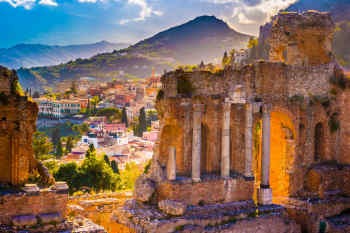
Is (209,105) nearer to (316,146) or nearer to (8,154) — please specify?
(316,146)

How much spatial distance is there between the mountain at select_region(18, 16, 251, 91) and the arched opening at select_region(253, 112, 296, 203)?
123m

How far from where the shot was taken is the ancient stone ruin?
16.4 meters

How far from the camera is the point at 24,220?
12.6m

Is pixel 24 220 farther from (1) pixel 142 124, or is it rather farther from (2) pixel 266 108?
(1) pixel 142 124

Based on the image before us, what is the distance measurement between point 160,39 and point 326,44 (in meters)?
157

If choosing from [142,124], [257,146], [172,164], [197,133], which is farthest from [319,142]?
[142,124]

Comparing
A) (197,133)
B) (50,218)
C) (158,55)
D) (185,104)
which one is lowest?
(50,218)

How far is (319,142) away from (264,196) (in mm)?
5217

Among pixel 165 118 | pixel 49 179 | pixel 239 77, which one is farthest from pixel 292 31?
pixel 49 179

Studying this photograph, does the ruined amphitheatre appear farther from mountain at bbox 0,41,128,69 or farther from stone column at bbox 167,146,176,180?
mountain at bbox 0,41,128,69

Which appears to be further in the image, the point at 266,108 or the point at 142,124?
the point at 142,124

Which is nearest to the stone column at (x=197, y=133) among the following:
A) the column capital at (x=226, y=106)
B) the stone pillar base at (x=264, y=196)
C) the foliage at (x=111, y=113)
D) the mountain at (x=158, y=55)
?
the column capital at (x=226, y=106)

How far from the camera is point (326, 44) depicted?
856 inches

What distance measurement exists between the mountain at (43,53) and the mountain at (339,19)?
86.1 m
